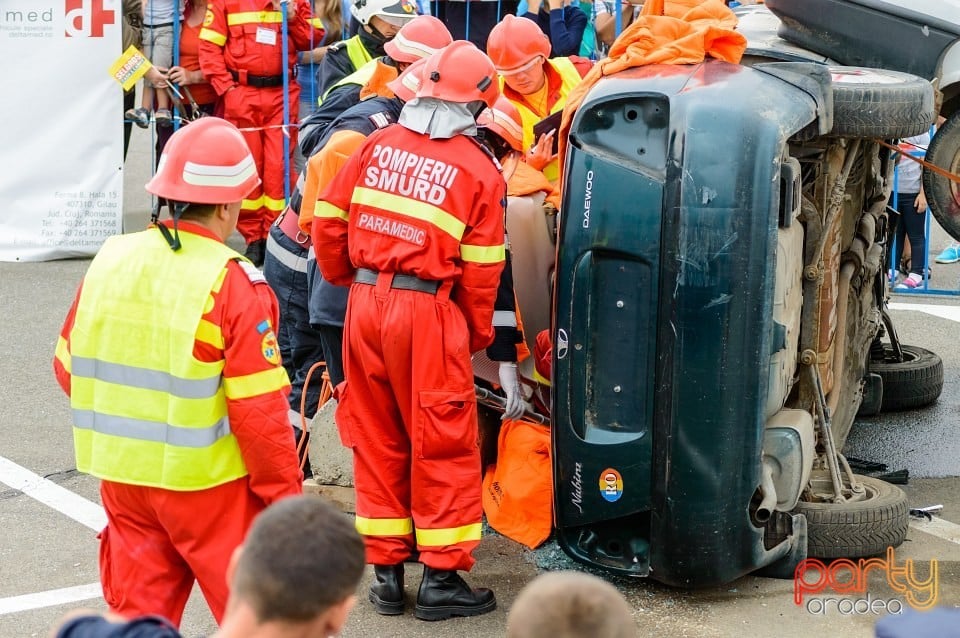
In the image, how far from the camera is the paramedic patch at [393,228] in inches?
187

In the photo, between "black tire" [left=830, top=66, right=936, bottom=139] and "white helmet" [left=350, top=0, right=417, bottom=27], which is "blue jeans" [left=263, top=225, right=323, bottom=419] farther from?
"black tire" [left=830, top=66, right=936, bottom=139]

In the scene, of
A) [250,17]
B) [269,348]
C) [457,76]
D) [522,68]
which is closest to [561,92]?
[522,68]

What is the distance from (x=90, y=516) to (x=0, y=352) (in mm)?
2659

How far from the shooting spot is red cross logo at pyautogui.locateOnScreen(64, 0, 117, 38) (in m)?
9.96

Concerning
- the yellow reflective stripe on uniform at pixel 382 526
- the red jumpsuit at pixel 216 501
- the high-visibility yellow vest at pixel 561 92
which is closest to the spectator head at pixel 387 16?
the high-visibility yellow vest at pixel 561 92

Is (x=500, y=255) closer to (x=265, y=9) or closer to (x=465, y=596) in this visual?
(x=465, y=596)

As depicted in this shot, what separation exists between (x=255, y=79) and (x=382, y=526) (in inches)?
228

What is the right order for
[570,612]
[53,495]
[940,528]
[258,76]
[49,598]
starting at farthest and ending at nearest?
[258,76], [53,495], [940,528], [49,598], [570,612]

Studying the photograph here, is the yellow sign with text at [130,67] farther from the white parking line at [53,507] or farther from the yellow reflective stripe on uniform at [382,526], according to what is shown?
the yellow reflective stripe on uniform at [382,526]

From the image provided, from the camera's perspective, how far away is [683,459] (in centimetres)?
462

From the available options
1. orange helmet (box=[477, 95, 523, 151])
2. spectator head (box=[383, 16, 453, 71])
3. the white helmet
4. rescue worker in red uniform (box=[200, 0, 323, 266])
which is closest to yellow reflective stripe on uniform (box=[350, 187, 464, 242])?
orange helmet (box=[477, 95, 523, 151])

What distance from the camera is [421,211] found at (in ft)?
15.6

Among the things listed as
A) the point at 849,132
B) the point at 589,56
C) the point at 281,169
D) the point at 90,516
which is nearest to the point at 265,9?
the point at 281,169

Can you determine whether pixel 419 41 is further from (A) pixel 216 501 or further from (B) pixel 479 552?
(A) pixel 216 501
